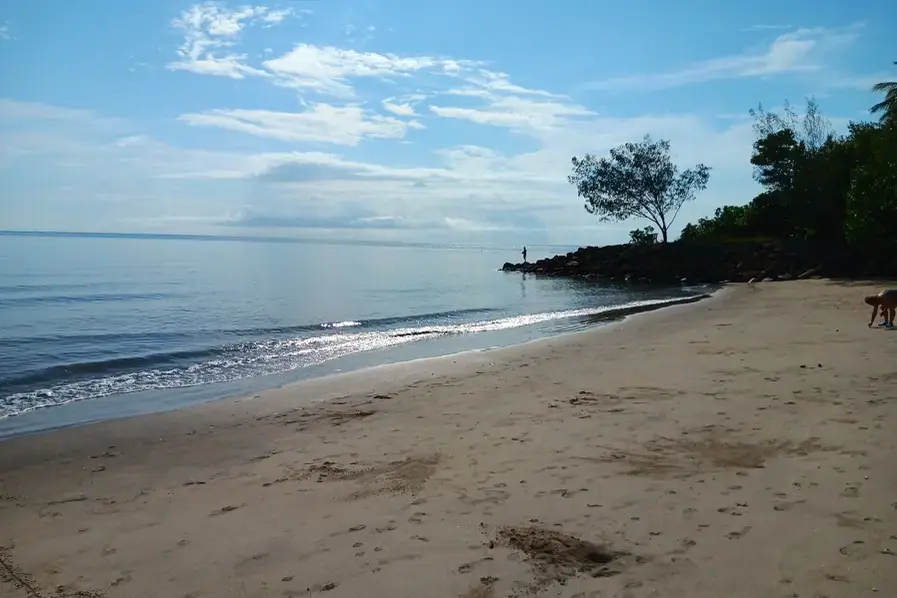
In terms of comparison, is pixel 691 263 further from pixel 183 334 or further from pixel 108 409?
pixel 108 409

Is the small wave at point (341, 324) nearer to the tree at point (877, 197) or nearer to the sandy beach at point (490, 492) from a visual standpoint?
the sandy beach at point (490, 492)

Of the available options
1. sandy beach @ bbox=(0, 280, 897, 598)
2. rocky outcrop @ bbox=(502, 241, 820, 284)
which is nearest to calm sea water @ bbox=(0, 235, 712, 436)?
sandy beach @ bbox=(0, 280, 897, 598)

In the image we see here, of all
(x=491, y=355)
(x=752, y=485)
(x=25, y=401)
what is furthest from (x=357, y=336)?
(x=752, y=485)

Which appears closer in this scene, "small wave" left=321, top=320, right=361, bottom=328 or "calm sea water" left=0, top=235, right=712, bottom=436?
"calm sea water" left=0, top=235, right=712, bottom=436

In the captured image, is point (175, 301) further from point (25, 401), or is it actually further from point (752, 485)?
point (752, 485)

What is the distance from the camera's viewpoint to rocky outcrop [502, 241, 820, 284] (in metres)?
41.0

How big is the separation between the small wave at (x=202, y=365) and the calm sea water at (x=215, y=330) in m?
0.04

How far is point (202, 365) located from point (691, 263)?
132ft

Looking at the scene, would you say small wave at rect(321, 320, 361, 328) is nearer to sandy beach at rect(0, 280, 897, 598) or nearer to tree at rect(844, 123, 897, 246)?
sandy beach at rect(0, 280, 897, 598)

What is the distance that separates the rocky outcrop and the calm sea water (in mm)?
7204

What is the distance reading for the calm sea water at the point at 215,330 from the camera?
42.5ft

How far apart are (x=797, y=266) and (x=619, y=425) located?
37783 millimetres

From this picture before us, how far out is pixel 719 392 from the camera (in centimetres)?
928

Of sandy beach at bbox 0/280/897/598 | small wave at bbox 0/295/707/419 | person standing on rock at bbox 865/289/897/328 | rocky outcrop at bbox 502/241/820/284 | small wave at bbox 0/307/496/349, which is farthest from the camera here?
rocky outcrop at bbox 502/241/820/284
